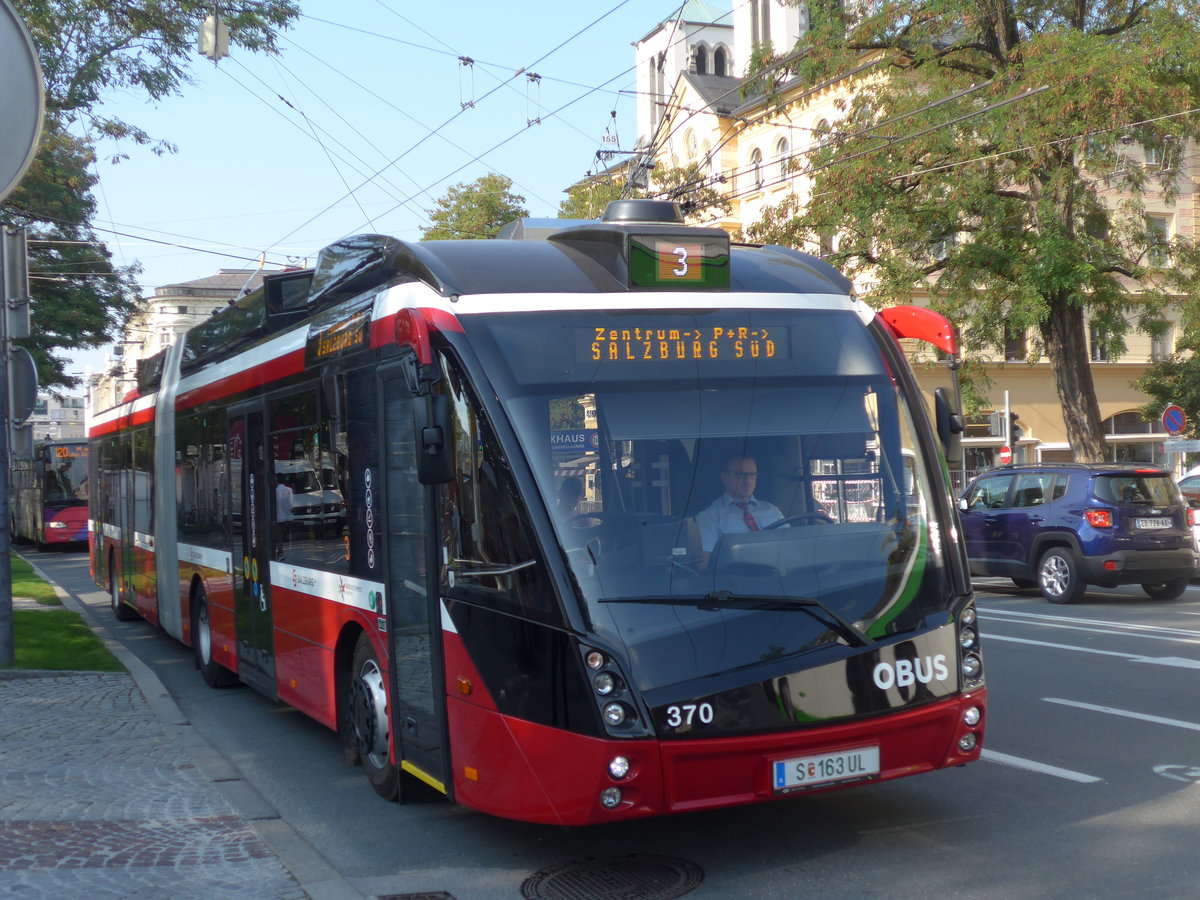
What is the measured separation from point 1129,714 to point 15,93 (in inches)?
302

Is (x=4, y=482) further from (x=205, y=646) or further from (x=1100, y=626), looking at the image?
(x=1100, y=626)

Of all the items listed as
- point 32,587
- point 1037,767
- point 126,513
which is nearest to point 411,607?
point 1037,767

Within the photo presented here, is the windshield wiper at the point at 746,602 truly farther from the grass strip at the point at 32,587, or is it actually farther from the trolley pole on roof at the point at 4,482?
the grass strip at the point at 32,587

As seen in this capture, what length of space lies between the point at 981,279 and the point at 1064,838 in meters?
19.8

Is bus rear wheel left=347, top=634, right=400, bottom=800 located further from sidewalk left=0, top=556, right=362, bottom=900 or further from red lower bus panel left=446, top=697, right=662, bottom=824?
red lower bus panel left=446, top=697, right=662, bottom=824

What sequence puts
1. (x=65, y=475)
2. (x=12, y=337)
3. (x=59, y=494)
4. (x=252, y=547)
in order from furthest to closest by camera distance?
(x=65, y=475), (x=59, y=494), (x=12, y=337), (x=252, y=547)

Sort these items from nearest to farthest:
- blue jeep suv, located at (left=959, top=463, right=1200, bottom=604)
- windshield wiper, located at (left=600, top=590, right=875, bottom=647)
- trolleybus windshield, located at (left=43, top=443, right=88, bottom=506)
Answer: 1. windshield wiper, located at (left=600, top=590, right=875, bottom=647)
2. blue jeep suv, located at (left=959, top=463, right=1200, bottom=604)
3. trolleybus windshield, located at (left=43, top=443, right=88, bottom=506)

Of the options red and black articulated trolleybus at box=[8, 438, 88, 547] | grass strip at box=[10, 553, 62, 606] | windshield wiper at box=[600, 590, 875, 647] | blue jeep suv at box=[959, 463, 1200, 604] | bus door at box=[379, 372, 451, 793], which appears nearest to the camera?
windshield wiper at box=[600, 590, 875, 647]

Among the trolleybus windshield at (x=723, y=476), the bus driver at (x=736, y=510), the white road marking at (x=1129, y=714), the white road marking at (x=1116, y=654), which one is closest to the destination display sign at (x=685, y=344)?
the trolleybus windshield at (x=723, y=476)

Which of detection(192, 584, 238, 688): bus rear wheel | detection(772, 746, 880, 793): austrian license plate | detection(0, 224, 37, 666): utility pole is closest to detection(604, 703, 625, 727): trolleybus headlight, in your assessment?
detection(772, 746, 880, 793): austrian license plate

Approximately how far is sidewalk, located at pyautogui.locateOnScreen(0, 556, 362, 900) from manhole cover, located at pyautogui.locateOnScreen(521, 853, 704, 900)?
0.82 metres

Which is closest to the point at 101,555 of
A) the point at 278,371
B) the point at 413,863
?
the point at 278,371

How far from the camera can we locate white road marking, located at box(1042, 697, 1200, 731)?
8.61 m

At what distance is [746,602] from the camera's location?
18.1 feet
